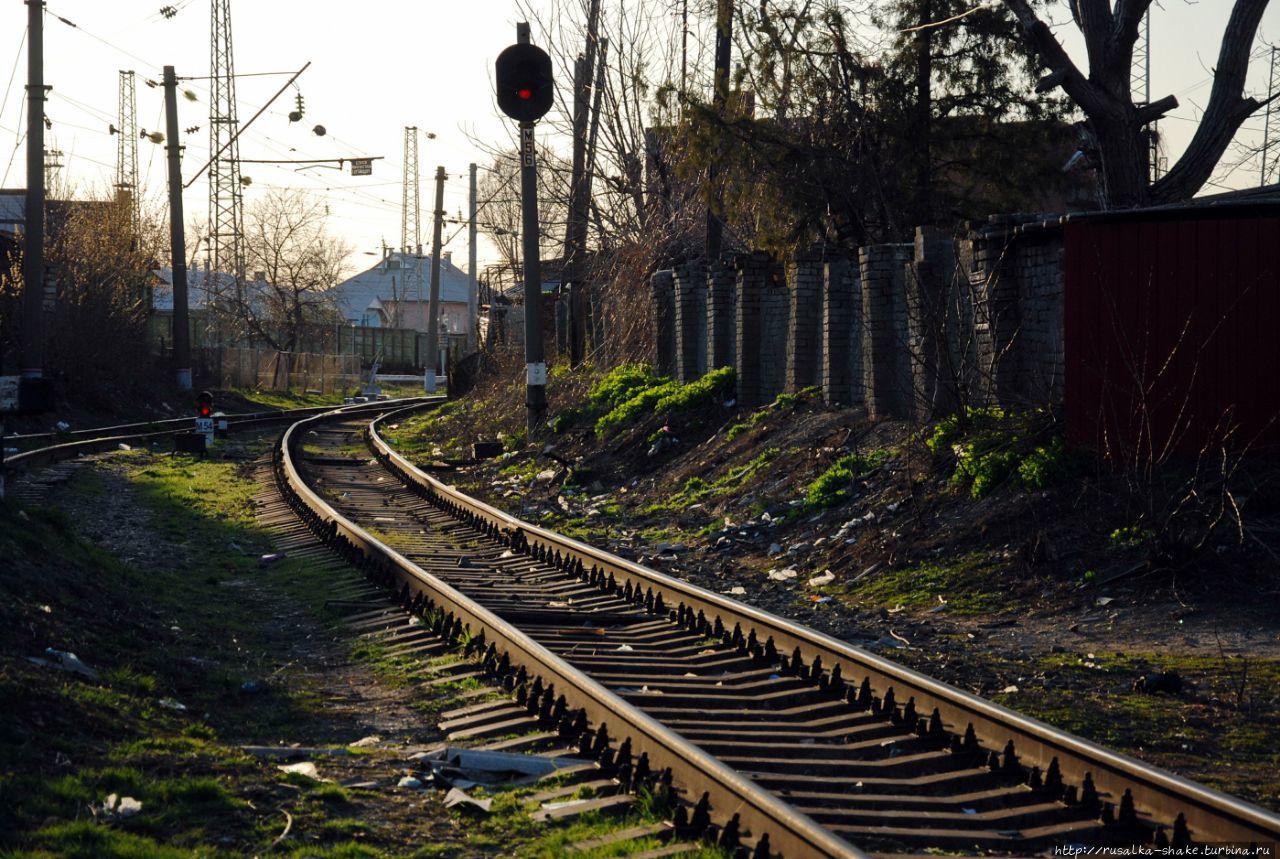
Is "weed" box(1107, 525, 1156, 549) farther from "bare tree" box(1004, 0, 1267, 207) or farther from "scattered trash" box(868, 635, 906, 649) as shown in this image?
"bare tree" box(1004, 0, 1267, 207)

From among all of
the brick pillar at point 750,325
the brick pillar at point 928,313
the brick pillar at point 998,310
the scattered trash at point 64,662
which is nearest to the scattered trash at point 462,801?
the scattered trash at point 64,662

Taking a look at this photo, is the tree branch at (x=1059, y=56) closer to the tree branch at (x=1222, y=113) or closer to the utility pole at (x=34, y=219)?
the tree branch at (x=1222, y=113)

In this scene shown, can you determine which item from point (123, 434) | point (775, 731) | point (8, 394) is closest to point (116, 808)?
point (775, 731)

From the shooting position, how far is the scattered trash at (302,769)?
6.01 m

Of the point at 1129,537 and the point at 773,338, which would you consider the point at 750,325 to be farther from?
the point at 1129,537

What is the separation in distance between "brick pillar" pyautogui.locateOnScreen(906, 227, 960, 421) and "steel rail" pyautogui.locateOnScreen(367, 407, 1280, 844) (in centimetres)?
496

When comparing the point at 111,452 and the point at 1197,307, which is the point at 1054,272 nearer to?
the point at 1197,307

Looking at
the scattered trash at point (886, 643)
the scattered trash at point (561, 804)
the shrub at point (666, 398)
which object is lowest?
the scattered trash at point (886, 643)

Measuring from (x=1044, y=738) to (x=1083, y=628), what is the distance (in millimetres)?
3865

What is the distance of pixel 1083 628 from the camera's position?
936cm

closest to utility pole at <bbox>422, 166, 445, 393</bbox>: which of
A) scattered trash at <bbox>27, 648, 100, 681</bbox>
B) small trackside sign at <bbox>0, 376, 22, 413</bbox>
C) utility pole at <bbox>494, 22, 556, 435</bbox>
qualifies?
utility pole at <bbox>494, 22, 556, 435</bbox>

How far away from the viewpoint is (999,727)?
6055 millimetres

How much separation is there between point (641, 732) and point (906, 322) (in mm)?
10326

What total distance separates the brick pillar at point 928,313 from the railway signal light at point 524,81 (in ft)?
23.2
